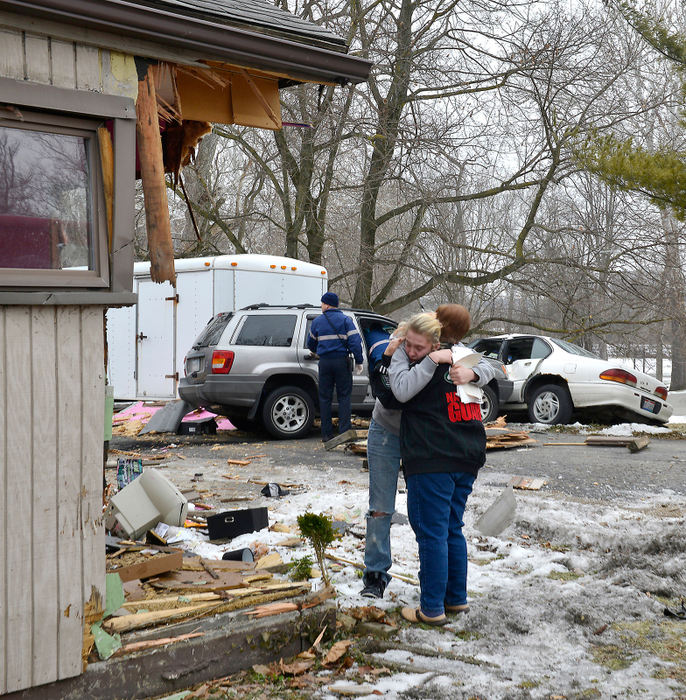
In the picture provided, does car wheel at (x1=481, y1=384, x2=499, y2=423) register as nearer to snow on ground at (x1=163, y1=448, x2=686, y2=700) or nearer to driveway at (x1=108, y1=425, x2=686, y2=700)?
driveway at (x1=108, y1=425, x2=686, y2=700)

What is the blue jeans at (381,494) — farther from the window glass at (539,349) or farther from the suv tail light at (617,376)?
the window glass at (539,349)

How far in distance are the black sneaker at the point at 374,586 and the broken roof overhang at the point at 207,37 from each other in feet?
9.17

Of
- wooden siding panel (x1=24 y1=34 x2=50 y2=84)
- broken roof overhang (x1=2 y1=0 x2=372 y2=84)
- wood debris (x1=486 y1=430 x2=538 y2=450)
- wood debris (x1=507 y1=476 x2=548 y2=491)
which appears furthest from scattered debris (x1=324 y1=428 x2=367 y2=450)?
wooden siding panel (x1=24 y1=34 x2=50 y2=84)

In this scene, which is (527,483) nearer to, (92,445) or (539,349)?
(92,445)

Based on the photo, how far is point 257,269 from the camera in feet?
44.5

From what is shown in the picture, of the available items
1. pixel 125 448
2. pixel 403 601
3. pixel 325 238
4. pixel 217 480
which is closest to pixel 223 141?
pixel 325 238

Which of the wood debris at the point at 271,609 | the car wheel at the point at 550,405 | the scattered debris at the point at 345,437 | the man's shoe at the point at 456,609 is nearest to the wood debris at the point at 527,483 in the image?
the scattered debris at the point at 345,437

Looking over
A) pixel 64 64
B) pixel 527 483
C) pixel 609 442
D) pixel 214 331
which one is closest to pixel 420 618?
pixel 64 64

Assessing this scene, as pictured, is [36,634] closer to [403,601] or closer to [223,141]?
[403,601]

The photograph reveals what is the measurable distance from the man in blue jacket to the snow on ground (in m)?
3.57

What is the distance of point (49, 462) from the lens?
3277 millimetres

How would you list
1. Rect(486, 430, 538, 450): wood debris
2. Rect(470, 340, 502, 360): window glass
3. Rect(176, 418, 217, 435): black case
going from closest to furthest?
Rect(486, 430, 538, 450): wood debris < Rect(176, 418, 217, 435): black case < Rect(470, 340, 502, 360): window glass

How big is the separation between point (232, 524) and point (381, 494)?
1646 mm

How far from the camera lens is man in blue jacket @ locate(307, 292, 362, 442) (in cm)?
1072
